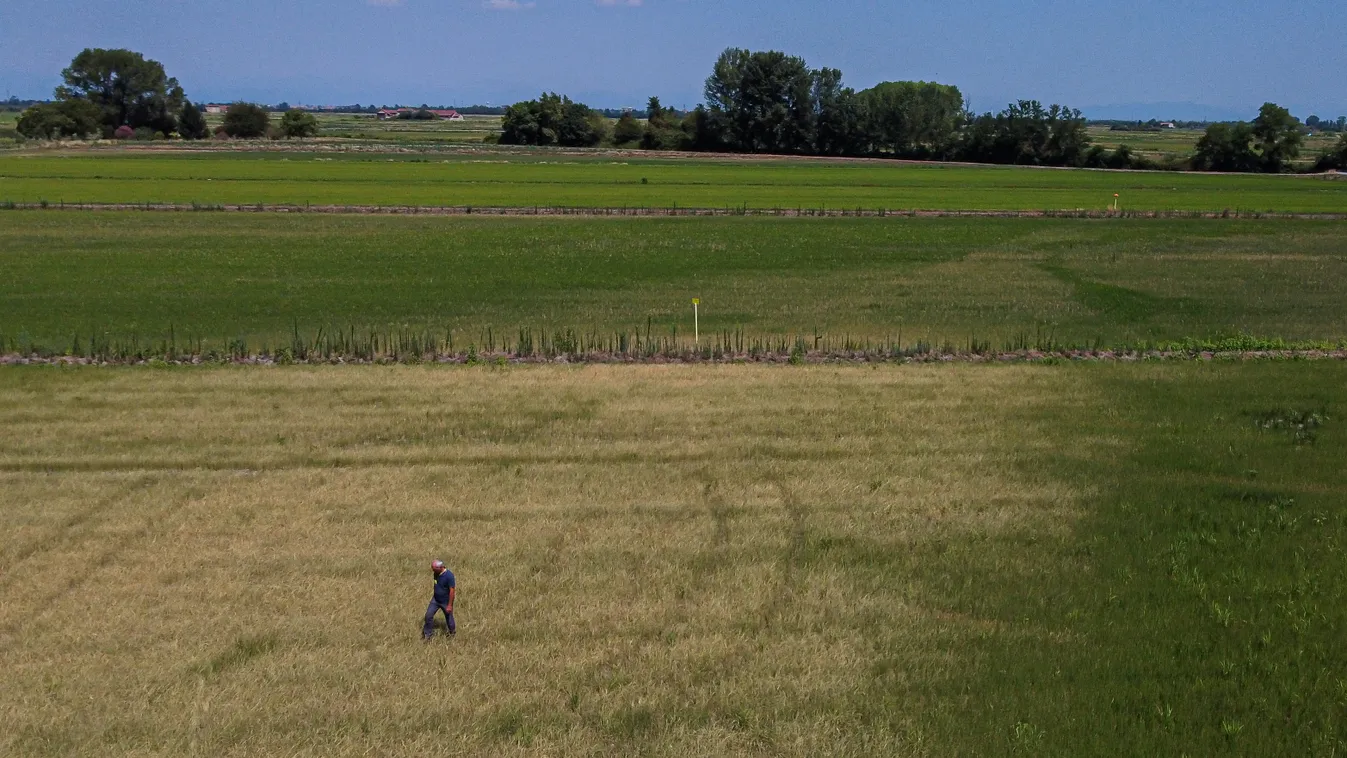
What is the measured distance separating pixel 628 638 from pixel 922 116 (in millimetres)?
144149

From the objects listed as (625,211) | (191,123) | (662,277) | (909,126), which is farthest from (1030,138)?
(191,123)

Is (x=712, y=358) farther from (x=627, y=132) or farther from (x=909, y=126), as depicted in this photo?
(x=627, y=132)

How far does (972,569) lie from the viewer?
15.2m

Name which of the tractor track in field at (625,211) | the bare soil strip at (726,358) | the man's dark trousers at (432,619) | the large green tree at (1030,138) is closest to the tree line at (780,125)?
the large green tree at (1030,138)

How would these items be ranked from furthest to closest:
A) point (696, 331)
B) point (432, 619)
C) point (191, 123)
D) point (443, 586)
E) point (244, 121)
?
point (191, 123)
point (244, 121)
point (696, 331)
point (432, 619)
point (443, 586)

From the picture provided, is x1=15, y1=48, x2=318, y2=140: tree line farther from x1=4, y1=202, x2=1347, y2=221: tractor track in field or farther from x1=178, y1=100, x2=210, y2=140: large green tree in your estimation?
x1=4, y1=202, x2=1347, y2=221: tractor track in field

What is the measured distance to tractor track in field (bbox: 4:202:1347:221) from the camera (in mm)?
65688

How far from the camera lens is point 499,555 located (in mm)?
15555

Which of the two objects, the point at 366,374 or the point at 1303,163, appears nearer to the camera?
the point at 366,374

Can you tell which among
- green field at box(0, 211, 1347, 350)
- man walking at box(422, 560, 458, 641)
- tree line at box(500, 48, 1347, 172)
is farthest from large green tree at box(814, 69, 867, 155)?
man walking at box(422, 560, 458, 641)

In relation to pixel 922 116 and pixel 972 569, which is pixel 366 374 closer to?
pixel 972 569

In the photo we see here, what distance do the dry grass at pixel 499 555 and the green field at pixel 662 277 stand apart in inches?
329


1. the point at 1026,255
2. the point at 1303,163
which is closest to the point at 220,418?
the point at 1026,255

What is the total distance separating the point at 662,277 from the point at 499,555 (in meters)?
28.3
